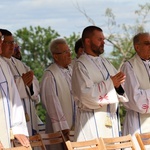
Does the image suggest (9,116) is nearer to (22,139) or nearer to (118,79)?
(22,139)

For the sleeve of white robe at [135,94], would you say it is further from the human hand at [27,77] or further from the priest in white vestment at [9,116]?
the priest in white vestment at [9,116]

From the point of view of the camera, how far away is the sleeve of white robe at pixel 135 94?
893cm

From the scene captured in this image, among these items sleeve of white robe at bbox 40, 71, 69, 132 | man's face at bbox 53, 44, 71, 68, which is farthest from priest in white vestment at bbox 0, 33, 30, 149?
man's face at bbox 53, 44, 71, 68

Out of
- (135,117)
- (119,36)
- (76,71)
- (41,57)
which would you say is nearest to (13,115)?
(76,71)

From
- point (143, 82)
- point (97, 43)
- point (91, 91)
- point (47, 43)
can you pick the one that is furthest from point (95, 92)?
point (47, 43)

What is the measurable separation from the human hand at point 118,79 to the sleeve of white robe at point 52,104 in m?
1.48

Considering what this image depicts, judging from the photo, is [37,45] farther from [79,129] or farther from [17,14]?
[79,129]

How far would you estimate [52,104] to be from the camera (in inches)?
381

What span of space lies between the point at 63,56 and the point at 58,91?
0.44 metres

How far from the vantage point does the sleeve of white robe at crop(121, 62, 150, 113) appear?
8930 millimetres

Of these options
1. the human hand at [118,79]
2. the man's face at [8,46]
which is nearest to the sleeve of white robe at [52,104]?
the man's face at [8,46]

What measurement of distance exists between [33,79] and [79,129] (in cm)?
140

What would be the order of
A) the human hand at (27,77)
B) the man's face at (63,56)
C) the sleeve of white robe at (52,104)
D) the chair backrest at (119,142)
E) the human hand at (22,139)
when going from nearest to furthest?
the human hand at (22,139) → the chair backrest at (119,142) → the human hand at (27,77) → the sleeve of white robe at (52,104) → the man's face at (63,56)

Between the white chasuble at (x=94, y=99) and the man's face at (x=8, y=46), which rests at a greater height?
the man's face at (x=8, y=46)
